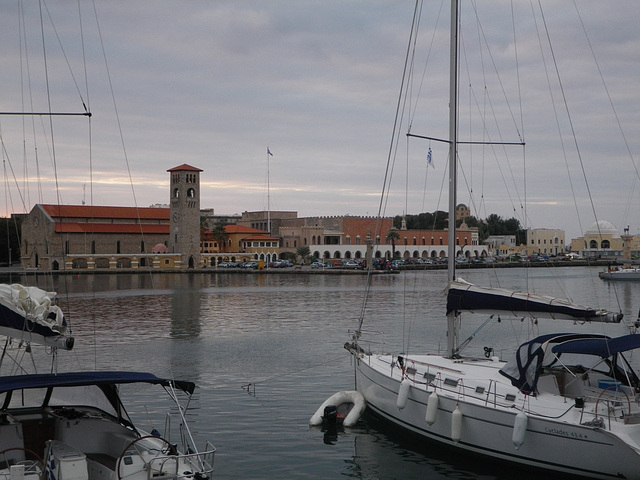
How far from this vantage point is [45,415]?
10.1 m

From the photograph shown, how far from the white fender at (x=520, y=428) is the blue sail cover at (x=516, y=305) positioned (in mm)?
2828

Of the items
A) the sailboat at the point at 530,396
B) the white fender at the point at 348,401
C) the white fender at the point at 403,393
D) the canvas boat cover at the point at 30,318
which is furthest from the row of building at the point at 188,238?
the canvas boat cover at the point at 30,318

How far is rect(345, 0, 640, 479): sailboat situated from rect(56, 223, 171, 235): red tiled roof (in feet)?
301

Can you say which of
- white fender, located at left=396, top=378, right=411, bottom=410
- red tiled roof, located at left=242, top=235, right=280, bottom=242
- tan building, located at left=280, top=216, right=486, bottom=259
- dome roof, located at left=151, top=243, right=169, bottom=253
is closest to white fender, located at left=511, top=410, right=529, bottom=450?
white fender, located at left=396, top=378, right=411, bottom=410

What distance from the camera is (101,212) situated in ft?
353

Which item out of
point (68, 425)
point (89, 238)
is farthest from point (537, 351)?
point (89, 238)

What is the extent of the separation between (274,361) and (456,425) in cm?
1220

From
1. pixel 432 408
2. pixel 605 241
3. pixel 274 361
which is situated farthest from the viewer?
pixel 605 241

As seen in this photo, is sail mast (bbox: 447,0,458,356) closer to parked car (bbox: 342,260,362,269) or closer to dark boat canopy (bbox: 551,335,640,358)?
dark boat canopy (bbox: 551,335,640,358)

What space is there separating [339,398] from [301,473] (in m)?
3.65

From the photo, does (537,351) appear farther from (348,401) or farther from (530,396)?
(348,401)

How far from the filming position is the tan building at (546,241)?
152250 millimetres

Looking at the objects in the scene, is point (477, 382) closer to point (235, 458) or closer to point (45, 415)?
point (235, 458)

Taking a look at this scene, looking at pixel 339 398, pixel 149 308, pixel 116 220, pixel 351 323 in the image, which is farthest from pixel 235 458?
pixel 116 220
